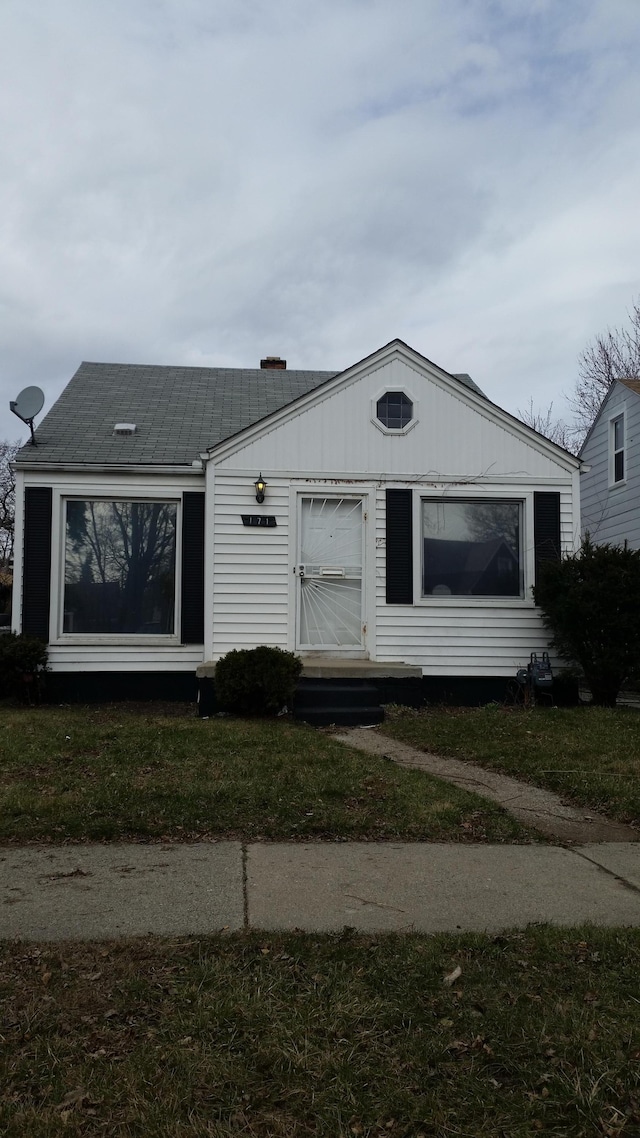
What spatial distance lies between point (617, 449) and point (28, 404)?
11504 millimetres

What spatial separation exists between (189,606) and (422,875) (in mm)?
6795

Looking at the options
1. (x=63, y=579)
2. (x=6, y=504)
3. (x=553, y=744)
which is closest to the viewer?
(x=553, y=744)

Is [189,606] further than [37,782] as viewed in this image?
Yes

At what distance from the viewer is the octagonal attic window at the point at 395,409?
10.7 meters

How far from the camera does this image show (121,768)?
628 cm

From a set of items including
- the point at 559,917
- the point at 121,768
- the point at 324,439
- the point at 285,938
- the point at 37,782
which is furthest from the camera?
the point at 324,439

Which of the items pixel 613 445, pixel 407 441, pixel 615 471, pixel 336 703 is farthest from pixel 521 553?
pixel 613 445

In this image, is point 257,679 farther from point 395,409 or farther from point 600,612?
point 395,409

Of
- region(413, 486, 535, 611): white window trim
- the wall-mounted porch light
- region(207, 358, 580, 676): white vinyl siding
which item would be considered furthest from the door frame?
region(413, 486, 535, 611): white window trim

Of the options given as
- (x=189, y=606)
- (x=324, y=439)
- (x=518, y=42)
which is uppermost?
(x=518, y=42)

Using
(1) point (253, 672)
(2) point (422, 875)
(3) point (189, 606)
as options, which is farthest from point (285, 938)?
(3) point (189, 606)

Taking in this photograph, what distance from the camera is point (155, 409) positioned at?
40.8 feet

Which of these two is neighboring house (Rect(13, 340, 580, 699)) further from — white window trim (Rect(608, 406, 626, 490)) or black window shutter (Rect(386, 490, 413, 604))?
white window trim (Rect(608, 406, 626, 490))

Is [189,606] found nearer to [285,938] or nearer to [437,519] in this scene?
[437,519]
